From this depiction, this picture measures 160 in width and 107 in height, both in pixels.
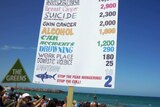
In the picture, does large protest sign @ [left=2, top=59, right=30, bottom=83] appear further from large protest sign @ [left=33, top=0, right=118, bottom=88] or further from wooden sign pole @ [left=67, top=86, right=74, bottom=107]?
wooden sign pole @ [left=67, top=86, right=74, bottom=107]

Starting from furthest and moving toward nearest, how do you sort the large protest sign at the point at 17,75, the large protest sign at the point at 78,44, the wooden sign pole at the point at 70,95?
1. the large protest sign at the point at 17,75
2. the wooden sign pole at the point at 70,95
3. the large protest sign at the point at 78,44

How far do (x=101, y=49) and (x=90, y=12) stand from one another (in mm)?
667

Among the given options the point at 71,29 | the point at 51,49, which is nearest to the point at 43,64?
the point at 51,49

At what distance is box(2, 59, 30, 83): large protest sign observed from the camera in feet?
18.5

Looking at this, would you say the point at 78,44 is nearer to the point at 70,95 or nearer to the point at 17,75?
the point at 70,95

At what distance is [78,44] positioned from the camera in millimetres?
4367

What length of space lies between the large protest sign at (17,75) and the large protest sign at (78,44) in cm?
126

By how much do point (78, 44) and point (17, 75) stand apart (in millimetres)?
1952

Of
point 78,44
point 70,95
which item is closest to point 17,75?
point 70,95

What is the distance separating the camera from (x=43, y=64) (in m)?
4.54

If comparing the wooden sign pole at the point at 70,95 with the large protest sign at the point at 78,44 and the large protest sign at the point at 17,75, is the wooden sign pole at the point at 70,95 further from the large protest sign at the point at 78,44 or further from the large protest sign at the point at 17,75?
the large protest sign at the point at 17,75

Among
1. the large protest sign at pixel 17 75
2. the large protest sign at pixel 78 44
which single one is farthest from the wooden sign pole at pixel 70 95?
the large protest sign at pixel 17 75

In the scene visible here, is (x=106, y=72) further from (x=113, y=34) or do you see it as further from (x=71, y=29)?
(x=71, y=29)

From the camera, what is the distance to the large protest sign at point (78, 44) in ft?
13.6
